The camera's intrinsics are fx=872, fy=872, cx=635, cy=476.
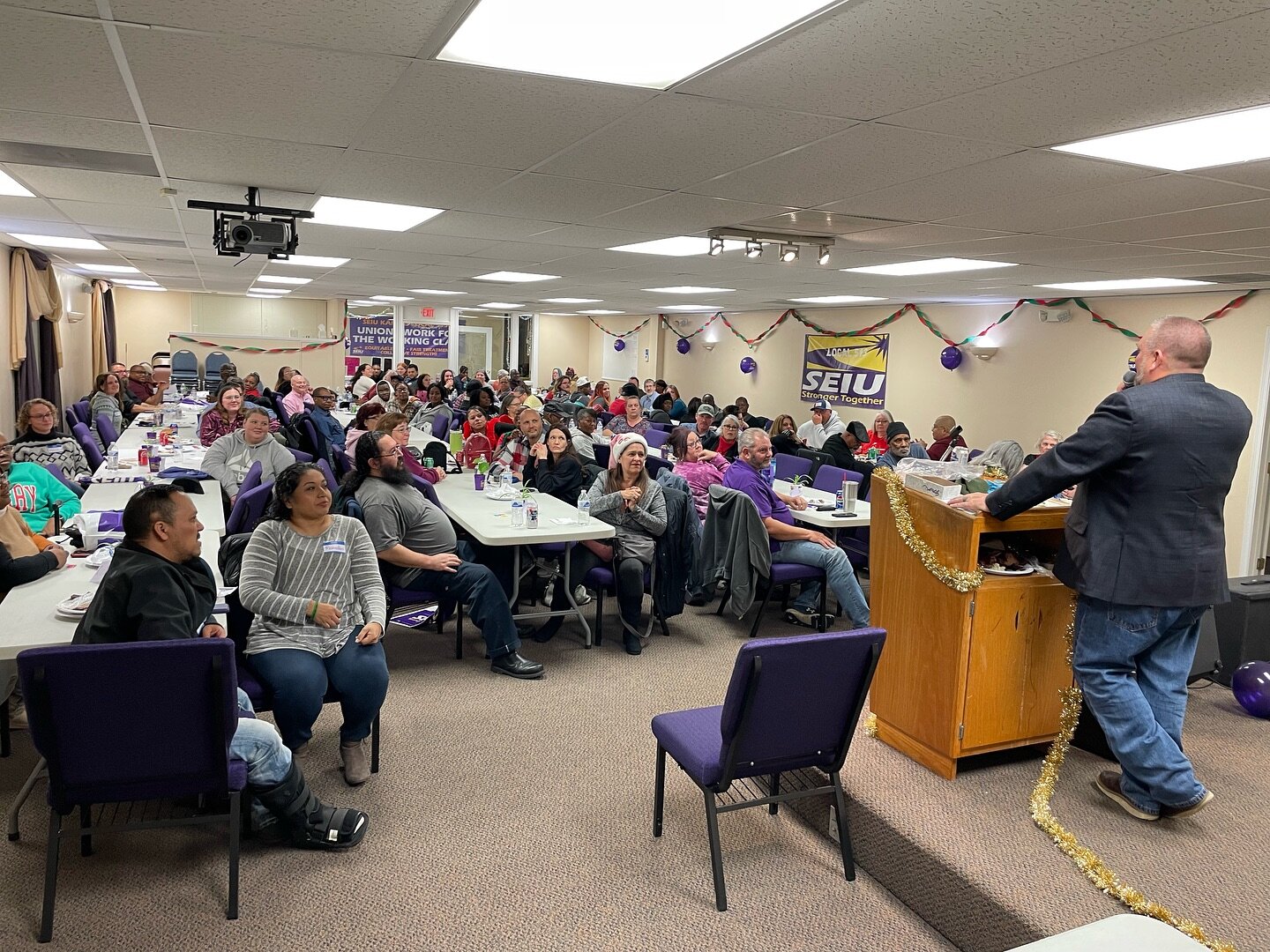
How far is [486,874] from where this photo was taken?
2867 mm

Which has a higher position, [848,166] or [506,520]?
[848,166]

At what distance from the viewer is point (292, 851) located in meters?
2.94

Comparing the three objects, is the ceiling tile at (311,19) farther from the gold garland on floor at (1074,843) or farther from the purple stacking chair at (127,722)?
the gold garland on floor at (1074,843)

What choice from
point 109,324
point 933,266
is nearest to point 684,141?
point 933,266

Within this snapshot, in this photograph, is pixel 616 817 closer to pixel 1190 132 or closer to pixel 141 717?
pixel 141 717

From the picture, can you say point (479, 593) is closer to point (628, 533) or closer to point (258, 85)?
point (628, 533)

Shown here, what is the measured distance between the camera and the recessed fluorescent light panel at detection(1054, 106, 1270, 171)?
263cm

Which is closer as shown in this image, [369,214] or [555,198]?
[555,198]

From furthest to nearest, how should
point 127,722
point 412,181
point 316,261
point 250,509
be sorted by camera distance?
point 316,261, point 250,509, point 412,181, point 127,722

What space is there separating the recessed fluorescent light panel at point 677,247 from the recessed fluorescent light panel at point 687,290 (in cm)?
300

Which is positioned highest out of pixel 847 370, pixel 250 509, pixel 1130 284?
pixel 1130 284

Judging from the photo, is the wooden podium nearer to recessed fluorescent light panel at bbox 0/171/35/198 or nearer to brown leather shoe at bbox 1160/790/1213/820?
brown leather shoe at bbox 1160/790/1213/820

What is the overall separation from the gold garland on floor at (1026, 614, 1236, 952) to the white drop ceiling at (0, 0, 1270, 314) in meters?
1.73

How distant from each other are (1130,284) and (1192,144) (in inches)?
204
